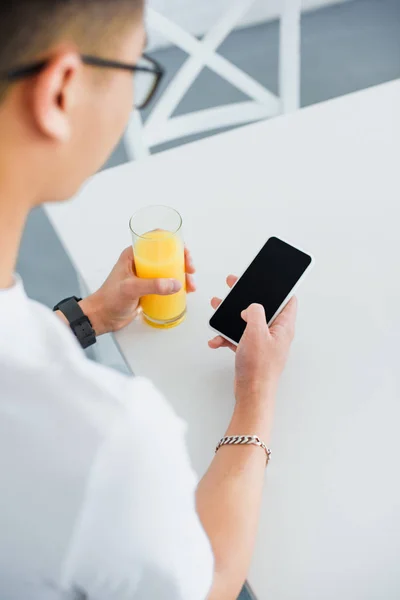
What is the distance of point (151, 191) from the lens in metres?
1.06

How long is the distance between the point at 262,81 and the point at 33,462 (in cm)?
213

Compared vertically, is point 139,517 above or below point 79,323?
below

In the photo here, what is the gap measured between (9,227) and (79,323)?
393 mm

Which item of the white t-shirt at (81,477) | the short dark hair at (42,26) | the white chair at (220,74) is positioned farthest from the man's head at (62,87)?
the white chair at (220,74)

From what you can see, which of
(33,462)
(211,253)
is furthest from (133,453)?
(211,253)

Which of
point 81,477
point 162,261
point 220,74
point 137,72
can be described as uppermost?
point 220,74

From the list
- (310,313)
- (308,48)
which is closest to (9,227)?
(310,313)

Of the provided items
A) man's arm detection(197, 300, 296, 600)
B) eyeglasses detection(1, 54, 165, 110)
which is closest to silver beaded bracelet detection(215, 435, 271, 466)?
man's arm detection(197, 300, 296, 600)

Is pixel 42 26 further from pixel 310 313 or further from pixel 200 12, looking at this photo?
pixel 200 12

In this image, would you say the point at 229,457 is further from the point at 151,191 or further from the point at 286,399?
the point at 151,191

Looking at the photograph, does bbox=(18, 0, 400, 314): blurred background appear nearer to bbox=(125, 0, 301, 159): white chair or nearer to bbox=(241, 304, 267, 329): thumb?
bbox=(125, 0, 301, 159): white chair

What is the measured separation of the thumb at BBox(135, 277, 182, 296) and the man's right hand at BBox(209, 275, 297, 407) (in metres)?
0.10

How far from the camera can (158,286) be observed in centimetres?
86

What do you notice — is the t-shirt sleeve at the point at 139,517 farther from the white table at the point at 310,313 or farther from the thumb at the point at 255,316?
the thumb at the point at 255,316
